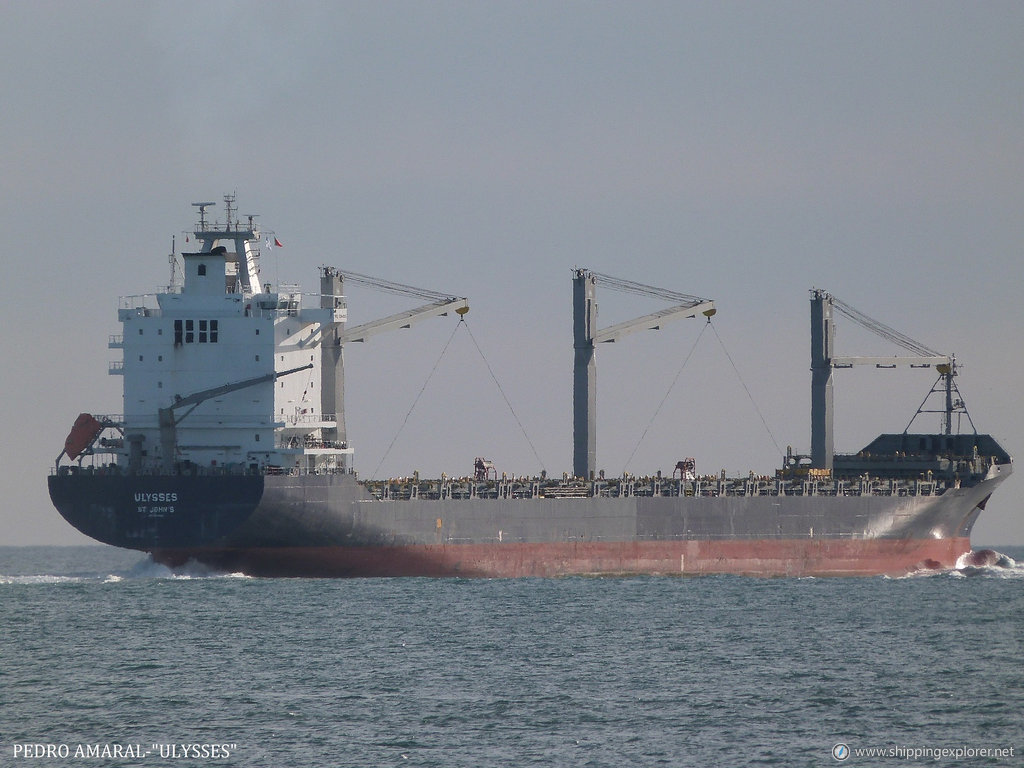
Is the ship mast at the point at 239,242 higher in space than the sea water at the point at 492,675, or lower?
higher

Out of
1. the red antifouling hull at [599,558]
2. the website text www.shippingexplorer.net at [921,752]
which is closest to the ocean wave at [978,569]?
the red antifouling hull at [599,558]

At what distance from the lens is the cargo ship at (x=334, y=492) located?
5016 cm

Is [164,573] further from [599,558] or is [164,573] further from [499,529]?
[599,558]

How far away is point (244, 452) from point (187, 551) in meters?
3.67

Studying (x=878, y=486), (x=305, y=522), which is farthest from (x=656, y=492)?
(x=305, y=522)

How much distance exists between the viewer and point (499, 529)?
180ft

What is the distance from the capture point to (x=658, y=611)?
4672 cm

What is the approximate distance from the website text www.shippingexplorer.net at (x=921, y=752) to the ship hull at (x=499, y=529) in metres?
24.3

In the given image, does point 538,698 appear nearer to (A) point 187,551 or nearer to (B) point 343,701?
(B) point 343,701

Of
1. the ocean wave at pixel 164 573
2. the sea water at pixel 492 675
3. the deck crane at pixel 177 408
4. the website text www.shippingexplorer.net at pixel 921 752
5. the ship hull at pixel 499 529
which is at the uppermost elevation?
the deck crane at pixel 177 408

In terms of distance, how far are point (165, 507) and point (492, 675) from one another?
1715 cm

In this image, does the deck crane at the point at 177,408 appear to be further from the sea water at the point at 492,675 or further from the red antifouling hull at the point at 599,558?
the sea water at the point at 492,675

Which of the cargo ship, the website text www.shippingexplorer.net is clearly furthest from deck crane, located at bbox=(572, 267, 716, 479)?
the website text www.shippingexplorer.net

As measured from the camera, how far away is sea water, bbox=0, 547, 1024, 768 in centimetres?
2864
